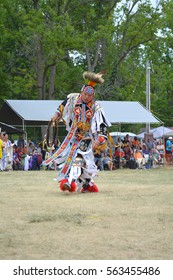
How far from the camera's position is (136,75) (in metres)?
44.3

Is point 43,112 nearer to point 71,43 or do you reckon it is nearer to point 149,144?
point 149,144

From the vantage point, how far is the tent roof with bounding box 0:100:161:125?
2570 centimetres

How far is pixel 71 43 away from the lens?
35.9m

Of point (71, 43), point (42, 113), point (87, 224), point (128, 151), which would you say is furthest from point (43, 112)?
point (87, 224)

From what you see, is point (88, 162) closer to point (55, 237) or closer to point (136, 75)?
point (55, 237)

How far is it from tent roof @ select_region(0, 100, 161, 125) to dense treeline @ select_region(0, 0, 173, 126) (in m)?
8.42

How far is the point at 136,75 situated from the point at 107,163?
1935 centimetres

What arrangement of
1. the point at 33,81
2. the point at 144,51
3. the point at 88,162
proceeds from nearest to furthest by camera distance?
the point at 88,162 → the point at 33,81 → the point at 144,51

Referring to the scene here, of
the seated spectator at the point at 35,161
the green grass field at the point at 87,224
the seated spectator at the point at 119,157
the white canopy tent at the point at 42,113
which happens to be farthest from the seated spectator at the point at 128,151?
the green grass field at the point at 87,224

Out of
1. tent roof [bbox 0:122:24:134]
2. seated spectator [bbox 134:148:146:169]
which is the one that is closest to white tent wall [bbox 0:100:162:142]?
tent roof [bbox 0:122:24:134]

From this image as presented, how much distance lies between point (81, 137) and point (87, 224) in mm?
4748

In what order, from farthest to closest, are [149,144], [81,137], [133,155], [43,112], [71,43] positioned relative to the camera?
[71,43]
[149,144]
[133,155]
[43,112]
[81,137]

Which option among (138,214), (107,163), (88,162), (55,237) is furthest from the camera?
(107,163)
